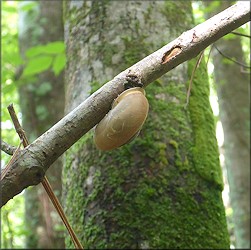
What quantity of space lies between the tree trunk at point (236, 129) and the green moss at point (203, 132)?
2.48 meters

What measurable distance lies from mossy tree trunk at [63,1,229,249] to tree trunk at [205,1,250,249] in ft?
8.37

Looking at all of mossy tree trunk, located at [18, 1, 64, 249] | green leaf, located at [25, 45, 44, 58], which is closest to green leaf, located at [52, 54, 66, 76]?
green leaf, located at [25, 45, 44, 58]

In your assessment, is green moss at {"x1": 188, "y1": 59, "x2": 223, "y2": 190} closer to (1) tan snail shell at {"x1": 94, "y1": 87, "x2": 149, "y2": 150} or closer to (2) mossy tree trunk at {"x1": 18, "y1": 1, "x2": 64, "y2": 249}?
(1) tan snail shell at {"x1": 94, "y1": 87, "x2": 149, "y2": 150}

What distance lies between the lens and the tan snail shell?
990mm

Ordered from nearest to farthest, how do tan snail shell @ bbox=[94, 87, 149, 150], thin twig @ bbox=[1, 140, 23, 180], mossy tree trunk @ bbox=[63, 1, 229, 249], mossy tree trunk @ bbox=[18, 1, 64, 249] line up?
1. thin twig @ bbox=[1, 140, 23, 180]
2. tan snail shell @ bbox=[94, 87, 149, 150]
3. mossy tree trunk @ bbox=[63, 1, 229, 249]
4. mossy tree trunk @ bbox=[18, 1, 64, 249]

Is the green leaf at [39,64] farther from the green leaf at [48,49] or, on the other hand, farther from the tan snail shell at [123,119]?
the tan snail shell at [123,119]

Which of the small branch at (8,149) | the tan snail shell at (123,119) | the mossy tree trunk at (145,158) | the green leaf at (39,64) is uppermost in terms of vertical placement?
the green leaf at (39,64)

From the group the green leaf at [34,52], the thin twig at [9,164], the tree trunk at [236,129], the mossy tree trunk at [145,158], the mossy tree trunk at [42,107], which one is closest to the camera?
the thin twig at [9,164]

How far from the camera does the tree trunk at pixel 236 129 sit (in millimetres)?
4629

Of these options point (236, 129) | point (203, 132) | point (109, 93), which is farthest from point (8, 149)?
point (236, 129)

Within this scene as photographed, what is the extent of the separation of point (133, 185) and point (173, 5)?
3.02 ft

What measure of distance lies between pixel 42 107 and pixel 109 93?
3.31 m

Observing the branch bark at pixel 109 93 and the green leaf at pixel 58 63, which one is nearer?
the branch bark at pixel 109 93

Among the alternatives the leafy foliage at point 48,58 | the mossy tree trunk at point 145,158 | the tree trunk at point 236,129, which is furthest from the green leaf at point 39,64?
the tree trunk at point 236,129
